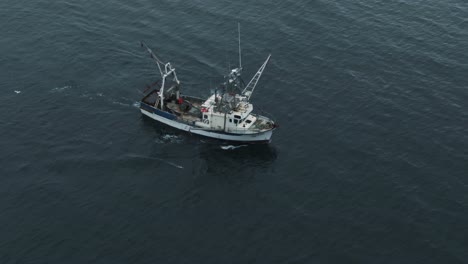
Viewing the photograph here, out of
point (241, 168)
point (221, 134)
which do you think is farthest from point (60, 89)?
point (241, 168)

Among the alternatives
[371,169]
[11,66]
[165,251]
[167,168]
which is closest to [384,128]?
[371,169]

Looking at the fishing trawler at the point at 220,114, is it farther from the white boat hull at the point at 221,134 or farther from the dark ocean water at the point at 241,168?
the dark ocean water at the point at 241,168

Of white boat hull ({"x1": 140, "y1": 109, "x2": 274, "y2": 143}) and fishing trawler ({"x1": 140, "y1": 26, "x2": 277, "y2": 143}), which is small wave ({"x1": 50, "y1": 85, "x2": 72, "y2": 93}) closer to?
fishing trawler ({"x1": 140, "y1": 26, "x2": 277, "y2": 143})

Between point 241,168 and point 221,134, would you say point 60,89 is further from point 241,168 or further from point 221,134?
point 241,168

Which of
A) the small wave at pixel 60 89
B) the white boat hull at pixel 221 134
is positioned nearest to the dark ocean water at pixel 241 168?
the small wave at pixel 60 89

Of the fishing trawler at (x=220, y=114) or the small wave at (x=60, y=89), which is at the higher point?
the fishing trawler at (x=220, y=114)

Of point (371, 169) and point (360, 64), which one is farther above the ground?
point (360, 64)

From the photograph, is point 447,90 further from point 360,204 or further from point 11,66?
point 11,66
